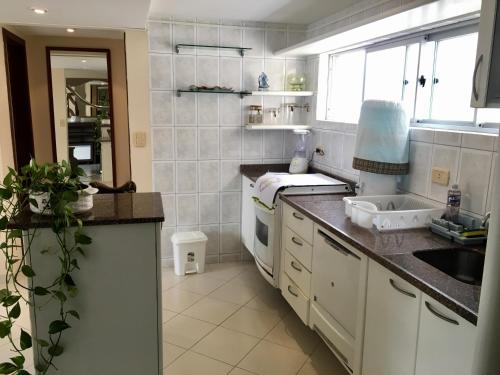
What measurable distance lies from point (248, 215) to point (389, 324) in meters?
2.11

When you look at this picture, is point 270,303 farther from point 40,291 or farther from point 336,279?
point 40,291

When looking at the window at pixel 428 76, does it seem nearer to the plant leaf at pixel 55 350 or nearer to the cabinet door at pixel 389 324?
the cabinet door at pixel 389 324

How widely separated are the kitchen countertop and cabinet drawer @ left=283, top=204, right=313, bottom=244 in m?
0.05

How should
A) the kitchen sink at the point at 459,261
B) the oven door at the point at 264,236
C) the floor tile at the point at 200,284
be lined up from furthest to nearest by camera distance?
1. the floor tile at the point at 200,284
2. the oven door at the point at 264,236
3. the kitchen sink at the point at 459,261

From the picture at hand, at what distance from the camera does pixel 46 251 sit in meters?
1.65

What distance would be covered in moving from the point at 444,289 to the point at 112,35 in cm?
363

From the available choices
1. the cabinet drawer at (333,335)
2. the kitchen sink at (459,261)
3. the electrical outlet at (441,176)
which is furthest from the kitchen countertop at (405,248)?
the cabinet drawer at (333,335)

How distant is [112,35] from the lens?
392cm

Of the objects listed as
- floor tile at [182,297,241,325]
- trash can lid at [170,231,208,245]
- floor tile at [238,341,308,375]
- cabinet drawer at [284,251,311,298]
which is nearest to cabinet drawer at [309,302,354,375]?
cabinet drawer at [284,251,311,298]

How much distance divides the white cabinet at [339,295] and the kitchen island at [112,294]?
0.87 m

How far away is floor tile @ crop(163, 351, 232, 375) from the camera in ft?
7.66

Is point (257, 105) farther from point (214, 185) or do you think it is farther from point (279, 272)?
point (279, 272)

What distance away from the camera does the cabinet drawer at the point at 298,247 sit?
2479 mm

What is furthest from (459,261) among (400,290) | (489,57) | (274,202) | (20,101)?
(20,101)
